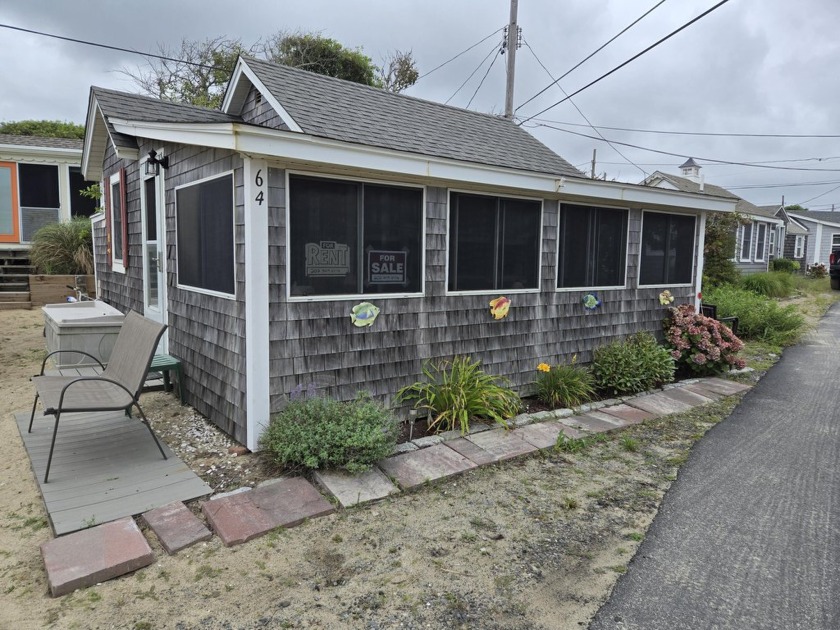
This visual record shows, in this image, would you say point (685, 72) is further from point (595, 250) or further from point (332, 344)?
point (332, 344)

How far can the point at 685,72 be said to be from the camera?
53.7 feet

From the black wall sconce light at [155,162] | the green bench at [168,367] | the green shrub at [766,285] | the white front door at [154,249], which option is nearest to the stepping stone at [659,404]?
the green bench at [168,367]

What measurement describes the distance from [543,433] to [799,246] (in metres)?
36.1

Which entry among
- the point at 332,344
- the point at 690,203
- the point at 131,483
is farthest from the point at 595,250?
the point at 131,483

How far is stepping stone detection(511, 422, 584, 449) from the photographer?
14.5 ft

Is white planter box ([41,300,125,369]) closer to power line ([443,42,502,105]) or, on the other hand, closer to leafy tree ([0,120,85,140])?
power line ([443,42,502,105])

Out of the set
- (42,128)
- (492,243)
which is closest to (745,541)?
(492,243)

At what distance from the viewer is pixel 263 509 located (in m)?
3.14

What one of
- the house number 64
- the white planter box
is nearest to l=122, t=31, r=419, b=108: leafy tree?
the white planter box

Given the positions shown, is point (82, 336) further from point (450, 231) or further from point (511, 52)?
point (511, 52)

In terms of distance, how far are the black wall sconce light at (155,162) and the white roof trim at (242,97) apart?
128cm

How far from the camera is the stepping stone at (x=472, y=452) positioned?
4.00 metres

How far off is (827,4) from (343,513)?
A: 31.4 feet

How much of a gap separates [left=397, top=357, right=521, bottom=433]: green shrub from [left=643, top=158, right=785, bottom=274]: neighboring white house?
56.4 ft
